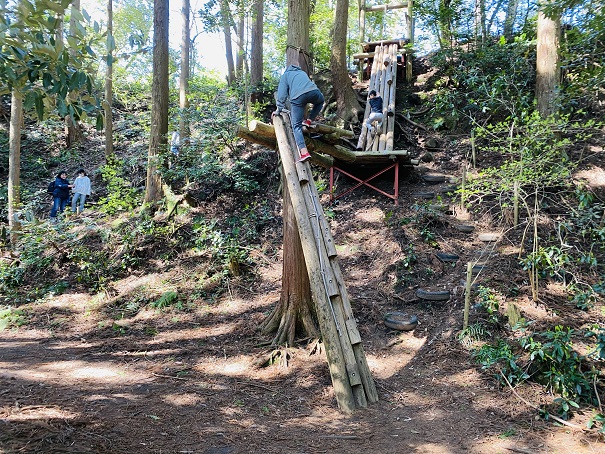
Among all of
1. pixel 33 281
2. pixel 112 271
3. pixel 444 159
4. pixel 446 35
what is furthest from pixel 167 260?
pixel 446 35

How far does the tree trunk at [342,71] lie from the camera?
12.8 metres

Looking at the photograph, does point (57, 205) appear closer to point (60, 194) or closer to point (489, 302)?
point (60, 194)

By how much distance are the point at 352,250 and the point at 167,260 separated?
4.31 meters

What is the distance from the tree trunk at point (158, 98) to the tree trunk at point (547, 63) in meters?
9.19

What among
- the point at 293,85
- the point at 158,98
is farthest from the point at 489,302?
the point at 158,98

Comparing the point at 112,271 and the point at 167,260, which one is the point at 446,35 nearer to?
the point at 167,260

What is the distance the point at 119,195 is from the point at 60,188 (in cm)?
207

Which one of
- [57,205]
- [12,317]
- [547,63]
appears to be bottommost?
[12,317]

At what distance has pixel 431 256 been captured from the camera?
321 inches

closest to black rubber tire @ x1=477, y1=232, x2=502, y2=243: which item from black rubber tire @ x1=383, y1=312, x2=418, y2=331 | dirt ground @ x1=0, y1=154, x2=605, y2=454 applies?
dirt ground @ x1=0, y1=154, x2=605, y2=454

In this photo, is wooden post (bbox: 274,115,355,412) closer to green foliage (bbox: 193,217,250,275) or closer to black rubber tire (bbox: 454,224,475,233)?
green foliage (bbox: 193,217,250,275)

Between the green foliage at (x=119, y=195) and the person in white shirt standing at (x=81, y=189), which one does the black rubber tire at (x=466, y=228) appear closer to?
the green foliage at (x=119, y=195)

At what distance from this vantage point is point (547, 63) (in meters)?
9.70

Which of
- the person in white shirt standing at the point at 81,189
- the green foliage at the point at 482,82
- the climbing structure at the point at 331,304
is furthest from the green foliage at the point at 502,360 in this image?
the person in white shirt standing at the point at 81,189
